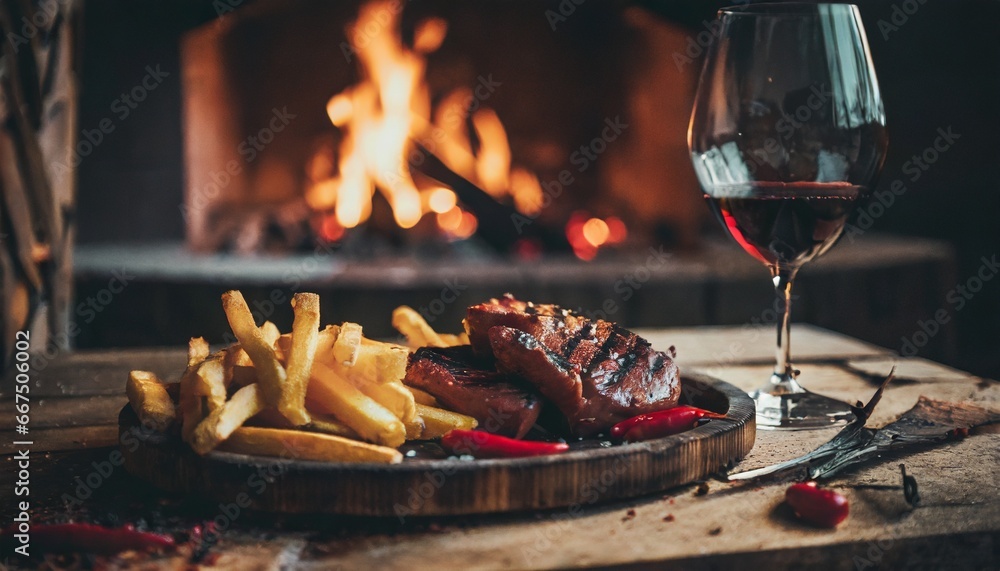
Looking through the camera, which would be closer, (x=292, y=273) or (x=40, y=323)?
(x=40, y=323)

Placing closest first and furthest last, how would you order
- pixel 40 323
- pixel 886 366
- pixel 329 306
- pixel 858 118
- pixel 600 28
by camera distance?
pixel 858 118, pixel 886 366, pixel 40 323, pixel 329 306, pixel 600 28

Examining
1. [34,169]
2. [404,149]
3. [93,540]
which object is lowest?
[93,540]

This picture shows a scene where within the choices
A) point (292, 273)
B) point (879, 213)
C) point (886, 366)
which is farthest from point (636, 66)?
point (886, 366)

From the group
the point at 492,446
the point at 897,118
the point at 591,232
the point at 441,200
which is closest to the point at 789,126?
the point at 492,446

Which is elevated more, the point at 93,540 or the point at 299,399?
the point at 299,399

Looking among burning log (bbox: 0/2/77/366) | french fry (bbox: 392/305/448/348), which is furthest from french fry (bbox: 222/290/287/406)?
burning log (bbox: 0/2/77/366)

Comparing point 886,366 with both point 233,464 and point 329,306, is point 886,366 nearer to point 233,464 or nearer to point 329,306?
point 233,464

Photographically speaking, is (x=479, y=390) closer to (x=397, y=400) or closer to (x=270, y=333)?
(x=397, y=400)
